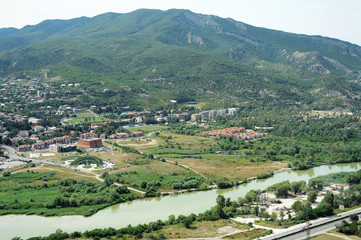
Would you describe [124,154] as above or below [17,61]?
below

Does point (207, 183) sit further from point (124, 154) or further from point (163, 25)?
point (163, 25)

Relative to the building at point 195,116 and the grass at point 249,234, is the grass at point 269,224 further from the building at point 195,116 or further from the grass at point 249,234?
the building at point 195,116

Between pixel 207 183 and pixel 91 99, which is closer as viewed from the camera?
pixel 207 183

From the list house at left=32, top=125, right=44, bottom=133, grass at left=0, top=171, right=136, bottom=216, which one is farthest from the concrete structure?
grass at left=0, top=171, right=136, bottom=216

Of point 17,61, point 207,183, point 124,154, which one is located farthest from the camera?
point 17,61

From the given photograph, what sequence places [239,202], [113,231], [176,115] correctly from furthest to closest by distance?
[176,115] → [239,202] → [113,231]

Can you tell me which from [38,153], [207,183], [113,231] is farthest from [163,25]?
[113,231]

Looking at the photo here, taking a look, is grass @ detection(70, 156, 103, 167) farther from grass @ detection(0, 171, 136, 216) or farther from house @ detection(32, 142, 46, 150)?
house @ detection(32, 142, 46, 150)
